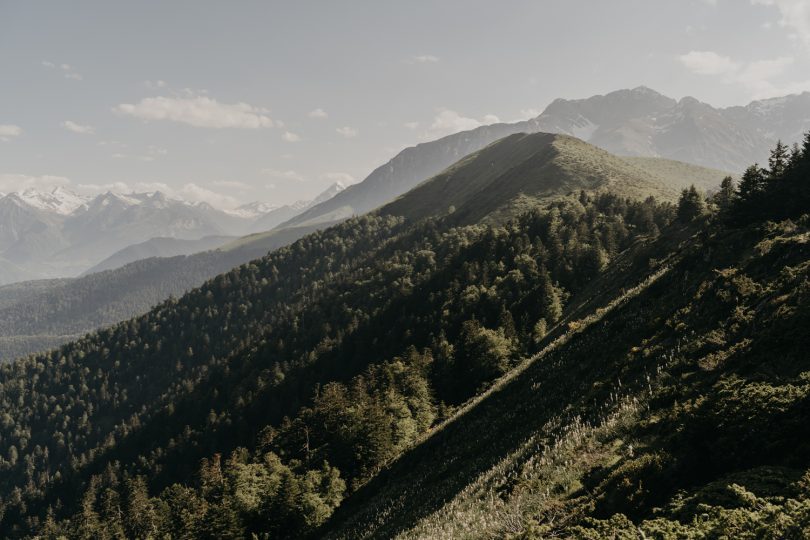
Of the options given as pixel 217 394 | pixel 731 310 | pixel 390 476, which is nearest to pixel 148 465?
pixel 217 394

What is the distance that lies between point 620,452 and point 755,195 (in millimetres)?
44441

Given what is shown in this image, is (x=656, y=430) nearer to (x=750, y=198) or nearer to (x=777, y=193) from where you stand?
(x=777, y=193)

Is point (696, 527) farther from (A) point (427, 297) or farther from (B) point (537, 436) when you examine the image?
(A) point (427, 297)

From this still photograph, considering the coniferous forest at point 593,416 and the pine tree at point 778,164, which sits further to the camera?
the pine tree at point 778,164

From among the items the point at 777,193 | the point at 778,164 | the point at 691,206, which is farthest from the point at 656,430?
the point at 691,206

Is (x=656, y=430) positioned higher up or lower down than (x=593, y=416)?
higher up

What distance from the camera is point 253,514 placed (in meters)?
60.1

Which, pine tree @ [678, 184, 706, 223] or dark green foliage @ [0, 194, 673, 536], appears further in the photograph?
pine tree @ [678, 184, 706, 223]

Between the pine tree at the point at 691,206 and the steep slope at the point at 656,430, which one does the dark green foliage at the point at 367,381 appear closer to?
the steep slope at the point at 656,430

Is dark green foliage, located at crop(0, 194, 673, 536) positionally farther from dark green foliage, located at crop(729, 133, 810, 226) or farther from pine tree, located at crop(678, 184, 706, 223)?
dark green foliage, located at crop(729, 133, 810, 226)

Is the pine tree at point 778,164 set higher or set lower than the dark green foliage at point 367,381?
higher

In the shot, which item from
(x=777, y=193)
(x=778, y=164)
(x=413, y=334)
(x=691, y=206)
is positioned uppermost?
(x=778, y=164)

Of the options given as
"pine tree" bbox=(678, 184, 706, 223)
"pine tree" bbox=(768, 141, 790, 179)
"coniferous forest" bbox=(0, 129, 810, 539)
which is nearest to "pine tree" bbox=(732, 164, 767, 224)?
"coniferous forest" bbox=(0, 129, 810, 539)

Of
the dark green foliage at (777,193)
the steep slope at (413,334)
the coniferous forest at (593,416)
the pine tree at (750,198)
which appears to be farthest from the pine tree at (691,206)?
the dark green foliage at (777,193)
